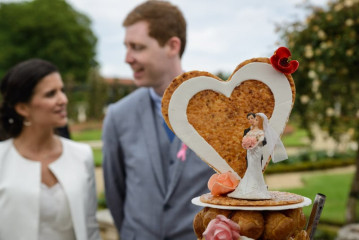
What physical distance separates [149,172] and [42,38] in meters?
36.9

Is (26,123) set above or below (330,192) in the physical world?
above

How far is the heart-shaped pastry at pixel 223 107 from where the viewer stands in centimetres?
151

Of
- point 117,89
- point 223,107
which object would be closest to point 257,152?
point 223,107

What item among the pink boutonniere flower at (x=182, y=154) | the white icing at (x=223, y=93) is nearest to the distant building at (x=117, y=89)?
the pink boutonniere flower at (x=182, y=154)

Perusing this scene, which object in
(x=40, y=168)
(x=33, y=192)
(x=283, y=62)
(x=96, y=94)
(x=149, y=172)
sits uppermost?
(x=283, y=62)

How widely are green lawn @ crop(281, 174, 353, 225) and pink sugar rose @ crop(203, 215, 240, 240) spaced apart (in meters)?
5.79

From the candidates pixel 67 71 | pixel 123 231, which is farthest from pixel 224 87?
pixel 67 71

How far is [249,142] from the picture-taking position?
1.42 m

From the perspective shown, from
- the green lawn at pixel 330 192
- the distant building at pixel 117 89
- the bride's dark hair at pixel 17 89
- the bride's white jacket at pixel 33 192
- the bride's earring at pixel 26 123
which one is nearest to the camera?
the bride's white jacket at pixel 33 192

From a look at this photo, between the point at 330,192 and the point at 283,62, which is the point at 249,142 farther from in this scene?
the point at 330,192

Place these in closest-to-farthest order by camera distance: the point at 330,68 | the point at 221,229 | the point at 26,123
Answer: the point at 221,229, the point at 26,123, the point at 330,68

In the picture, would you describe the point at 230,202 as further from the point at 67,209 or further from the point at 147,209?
the point at 67,209

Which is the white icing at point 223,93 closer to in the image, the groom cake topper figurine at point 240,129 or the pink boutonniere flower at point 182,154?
the groom cake topper figurine at point 240,129

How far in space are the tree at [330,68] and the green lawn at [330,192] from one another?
0.99 meters
